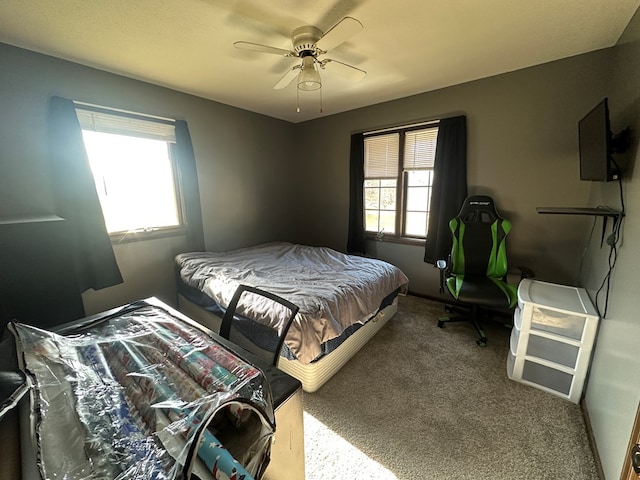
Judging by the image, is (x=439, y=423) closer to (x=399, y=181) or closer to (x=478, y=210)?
(x=478, y=210)

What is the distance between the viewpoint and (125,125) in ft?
8.12

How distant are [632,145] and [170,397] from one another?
97.2 inches

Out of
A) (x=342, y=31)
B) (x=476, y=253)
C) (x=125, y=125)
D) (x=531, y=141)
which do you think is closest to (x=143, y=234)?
(x=125, y=125)

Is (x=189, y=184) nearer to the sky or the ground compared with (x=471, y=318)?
nearer to the sky

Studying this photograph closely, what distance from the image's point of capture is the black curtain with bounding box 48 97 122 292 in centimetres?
214

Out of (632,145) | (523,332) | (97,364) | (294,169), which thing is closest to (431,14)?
(632,145)

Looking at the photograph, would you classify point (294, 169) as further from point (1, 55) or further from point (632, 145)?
point (632, 145)

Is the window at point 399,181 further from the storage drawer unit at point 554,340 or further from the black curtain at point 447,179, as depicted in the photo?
the storage drawer unit at point 554,340

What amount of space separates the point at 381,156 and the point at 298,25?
1935 millimetres

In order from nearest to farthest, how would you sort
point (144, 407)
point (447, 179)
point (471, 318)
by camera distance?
point (144, 407) → point (471, 318) → point (447, 179)

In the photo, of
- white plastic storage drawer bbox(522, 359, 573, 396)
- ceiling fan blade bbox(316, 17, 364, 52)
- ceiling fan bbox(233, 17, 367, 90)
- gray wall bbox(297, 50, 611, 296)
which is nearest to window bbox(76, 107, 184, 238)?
ceiling fan bbox(233, 17, 367, 90)

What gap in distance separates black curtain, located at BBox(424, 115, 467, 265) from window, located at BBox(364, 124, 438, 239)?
0.15m

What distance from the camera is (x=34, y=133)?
→ 207cm

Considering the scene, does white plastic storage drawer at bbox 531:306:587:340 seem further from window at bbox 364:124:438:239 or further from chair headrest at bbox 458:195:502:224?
window at bbox 364:124:438:239
